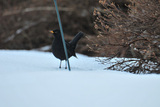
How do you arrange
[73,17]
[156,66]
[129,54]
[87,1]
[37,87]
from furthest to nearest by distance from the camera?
[73,17]
[87,1]
[129,54]
[156,66]
[37,87]

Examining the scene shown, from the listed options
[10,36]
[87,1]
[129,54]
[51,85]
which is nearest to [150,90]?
[51,85]

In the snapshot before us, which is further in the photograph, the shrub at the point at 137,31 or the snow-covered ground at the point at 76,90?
the shrub at the point at 137,31

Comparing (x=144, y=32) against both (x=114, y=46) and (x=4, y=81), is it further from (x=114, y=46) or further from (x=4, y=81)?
(x=4, y=81)

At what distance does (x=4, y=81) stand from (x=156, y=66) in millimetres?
2017

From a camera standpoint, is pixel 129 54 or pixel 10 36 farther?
pixel 10 36

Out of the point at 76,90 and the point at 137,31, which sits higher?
the point at 137,31

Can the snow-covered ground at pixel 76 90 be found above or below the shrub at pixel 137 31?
below

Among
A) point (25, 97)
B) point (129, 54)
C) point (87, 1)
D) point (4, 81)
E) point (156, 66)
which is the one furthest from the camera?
point (87, 1)

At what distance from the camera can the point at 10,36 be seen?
11.1m

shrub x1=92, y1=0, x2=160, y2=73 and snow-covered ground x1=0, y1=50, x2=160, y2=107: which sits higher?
shrub x1=92, y1=0, x2=160, y2=73

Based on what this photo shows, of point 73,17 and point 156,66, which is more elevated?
point 73,17

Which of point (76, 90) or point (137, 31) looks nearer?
point (76, 90)

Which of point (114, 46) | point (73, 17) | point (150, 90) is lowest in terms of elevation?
point (150, 90)

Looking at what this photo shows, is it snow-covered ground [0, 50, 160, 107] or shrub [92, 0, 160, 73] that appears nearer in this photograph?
snow-covered ground [0, 50, 160, 107]
